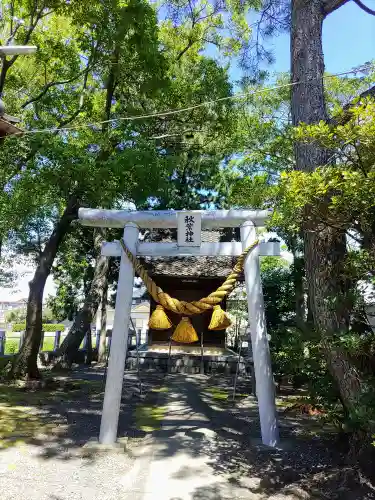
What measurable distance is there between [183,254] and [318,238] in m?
2.19

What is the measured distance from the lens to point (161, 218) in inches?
264

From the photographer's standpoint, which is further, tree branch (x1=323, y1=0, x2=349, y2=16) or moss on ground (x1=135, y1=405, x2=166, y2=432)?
moss on ground (x1=135, y1=405, x2=166, y2=432)

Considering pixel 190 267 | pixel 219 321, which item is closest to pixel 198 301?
pixel 219 321

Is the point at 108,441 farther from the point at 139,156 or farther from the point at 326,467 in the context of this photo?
the point at 139,156

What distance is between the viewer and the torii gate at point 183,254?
19.5ft

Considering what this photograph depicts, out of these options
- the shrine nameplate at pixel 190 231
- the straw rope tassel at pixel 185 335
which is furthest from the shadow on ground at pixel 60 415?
the shrine nameplate at pixel 190 231

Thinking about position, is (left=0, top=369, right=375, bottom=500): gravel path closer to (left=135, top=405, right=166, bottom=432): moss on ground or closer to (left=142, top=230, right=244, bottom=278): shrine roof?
(left=135, top=405, right=166, bottom=432): moss on ground

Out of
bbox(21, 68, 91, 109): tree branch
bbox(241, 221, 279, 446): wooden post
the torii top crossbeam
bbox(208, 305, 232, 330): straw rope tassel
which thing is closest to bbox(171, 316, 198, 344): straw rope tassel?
bbox(208, 305, 232, 330): straw rope tassel

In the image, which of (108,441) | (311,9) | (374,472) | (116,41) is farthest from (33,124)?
(374,472)

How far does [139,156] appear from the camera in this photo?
10594 millimetres

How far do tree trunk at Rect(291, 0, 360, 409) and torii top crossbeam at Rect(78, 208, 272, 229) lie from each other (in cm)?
124

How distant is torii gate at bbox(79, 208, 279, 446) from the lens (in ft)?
19.5

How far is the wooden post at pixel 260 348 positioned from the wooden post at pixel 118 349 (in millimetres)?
1721

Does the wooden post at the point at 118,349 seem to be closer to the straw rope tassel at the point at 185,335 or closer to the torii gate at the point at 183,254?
the torii gate at the point at 183,254
